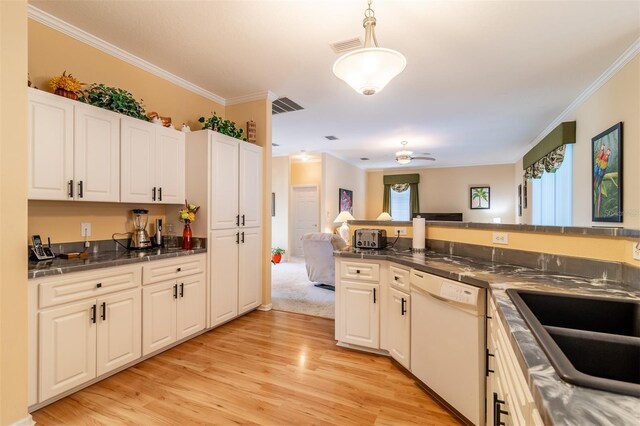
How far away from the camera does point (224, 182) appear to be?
333 cm

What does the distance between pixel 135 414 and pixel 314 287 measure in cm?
335

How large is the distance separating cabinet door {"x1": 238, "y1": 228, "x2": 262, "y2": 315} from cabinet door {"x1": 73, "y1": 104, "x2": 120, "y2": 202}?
4.71 ft

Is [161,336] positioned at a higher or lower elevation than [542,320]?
lower

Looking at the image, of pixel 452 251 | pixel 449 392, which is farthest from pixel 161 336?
pixel 452 251

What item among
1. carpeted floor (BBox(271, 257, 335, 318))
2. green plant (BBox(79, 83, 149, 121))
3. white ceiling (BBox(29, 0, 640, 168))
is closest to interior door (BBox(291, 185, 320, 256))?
carpeted floor (BBox(271, 257, 335, 318))

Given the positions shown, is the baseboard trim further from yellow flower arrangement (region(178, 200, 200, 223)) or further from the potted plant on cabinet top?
the potted plant on cabinet top

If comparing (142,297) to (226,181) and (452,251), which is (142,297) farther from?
(452,251)

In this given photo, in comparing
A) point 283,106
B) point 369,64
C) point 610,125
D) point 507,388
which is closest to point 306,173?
point 283,106

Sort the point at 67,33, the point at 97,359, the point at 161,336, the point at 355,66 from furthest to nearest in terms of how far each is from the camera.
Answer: the point at 161,336 → the point at 67,33 → the point at 97,359 → the point at 355,66

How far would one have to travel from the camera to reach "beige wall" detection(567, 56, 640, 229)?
2.71 metres

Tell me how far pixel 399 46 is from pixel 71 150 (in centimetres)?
285

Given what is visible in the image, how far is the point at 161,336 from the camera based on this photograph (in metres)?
2.68

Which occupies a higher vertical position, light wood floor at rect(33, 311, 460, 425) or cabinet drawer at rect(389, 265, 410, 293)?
cabinet drawer at rect(389, 265, 410, 293)

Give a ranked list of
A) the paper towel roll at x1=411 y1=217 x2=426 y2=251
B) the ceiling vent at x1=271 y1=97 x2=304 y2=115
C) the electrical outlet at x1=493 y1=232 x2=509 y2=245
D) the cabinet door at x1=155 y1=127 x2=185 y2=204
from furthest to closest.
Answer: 1. the ceiling vent at x1=271 y1=97 x2=304 y2=115
2. the cabinet door at x1=155 y1=127 x2=185 y2=204
3. the paper towel roll at x1=411 y1=217 x2=426 y2=251
4. the electrical outlet at x1=493 y1=232 x2=509 y2=245
